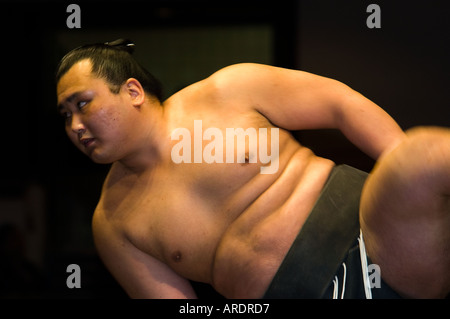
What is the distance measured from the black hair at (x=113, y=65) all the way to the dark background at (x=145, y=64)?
28 centimetres

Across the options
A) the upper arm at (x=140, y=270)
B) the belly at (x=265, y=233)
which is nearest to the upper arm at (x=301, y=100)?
the belly at (x=265, y=233)

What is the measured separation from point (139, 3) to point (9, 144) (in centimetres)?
60

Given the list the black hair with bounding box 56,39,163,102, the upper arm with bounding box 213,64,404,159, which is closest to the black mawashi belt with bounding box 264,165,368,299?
the upper arm with bounding box 213,64,404,159

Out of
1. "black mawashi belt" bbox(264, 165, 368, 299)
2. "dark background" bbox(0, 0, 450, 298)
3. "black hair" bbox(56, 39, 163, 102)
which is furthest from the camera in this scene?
"dark background" bbox(0, 0, 450, 298)

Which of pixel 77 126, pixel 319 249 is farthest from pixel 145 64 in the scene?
pixel 319 249

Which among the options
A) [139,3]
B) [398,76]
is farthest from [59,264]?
[398,76]

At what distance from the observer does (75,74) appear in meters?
1.31

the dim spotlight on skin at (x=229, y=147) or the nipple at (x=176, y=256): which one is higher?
the dim spotlight on skin at (x=229, y=147)

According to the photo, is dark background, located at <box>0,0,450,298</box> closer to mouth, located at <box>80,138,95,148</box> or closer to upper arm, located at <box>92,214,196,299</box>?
upper arm, located at <box>92,214,196,299</box>

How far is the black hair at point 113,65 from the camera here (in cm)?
133

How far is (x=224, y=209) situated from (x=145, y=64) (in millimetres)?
607

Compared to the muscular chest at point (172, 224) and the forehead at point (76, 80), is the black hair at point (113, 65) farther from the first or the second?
the muscular chest at point (172, 224)

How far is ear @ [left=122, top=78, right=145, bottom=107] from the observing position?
1354 millimetres
